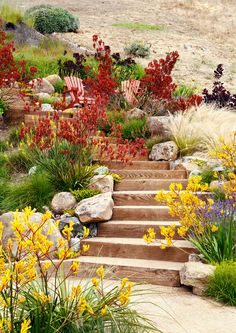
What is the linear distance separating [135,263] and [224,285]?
1058 millimetres

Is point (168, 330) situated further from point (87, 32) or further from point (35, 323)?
point (87, 32)

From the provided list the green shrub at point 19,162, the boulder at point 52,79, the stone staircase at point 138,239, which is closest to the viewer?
the stone staircase at point 138,239

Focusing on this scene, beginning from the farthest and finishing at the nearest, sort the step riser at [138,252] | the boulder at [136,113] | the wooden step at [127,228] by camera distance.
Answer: the boulder at [136,113]
the wooden step at [127,228]
the step riser at [138,252]

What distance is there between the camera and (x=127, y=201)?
6215 mm

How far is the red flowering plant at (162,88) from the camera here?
27.9 feet

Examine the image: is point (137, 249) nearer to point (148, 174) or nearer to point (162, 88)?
point (148, 174)

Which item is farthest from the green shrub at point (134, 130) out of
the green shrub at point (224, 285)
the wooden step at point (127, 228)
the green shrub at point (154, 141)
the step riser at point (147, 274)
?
the green shrub at point (224, 285)

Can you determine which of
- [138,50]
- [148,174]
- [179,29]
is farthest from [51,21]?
[148,174]

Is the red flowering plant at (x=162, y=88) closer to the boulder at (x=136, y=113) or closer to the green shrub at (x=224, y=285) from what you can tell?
the boulder at (x=136, y=113)

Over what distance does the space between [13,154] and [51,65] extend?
17.5 ft

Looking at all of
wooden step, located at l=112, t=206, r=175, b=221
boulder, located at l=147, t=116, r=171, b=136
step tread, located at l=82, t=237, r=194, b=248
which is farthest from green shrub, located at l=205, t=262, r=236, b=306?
boulder, located at l=147, t=116, r=171, b=136

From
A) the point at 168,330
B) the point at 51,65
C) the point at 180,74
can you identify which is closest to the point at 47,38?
the point at 51,65

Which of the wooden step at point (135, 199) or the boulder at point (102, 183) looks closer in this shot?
the wooden step at point (135, 199)

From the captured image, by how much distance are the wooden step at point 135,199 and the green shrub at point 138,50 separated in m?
9.21
